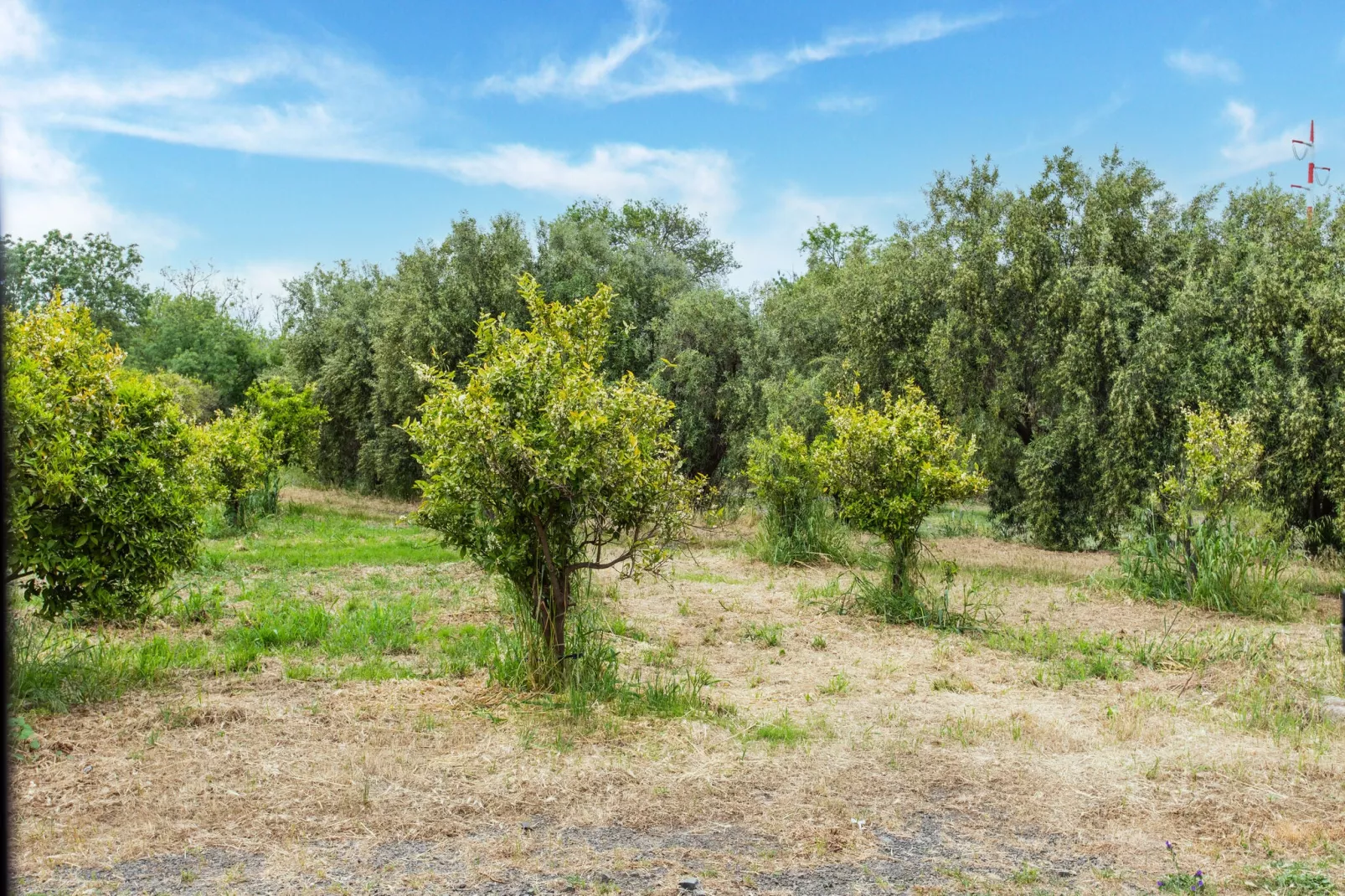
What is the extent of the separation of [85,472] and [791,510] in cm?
1108

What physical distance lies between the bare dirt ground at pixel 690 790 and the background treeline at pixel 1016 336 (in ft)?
24.4

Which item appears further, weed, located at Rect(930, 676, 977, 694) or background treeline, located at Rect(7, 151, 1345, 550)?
background treeline, located at Rect(7, 151, 1345, 550)

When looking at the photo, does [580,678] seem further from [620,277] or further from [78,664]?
[620,277]

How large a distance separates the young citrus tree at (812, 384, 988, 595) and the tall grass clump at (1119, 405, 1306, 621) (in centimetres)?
321

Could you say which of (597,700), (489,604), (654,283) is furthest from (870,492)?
(654,283)

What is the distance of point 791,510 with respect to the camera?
1599 cm

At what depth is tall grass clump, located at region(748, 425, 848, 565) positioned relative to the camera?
15.4 metres

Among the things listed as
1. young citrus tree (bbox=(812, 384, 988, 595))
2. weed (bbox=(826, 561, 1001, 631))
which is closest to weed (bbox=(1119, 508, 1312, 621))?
weed (bbox=(826, 561, 1001, 631))

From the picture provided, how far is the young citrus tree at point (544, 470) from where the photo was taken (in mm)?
6918

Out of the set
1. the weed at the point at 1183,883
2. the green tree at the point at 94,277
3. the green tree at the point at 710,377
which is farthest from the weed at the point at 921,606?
the green tree at the point at 94,277

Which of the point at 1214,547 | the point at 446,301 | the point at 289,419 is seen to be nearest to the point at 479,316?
the point at 446,301

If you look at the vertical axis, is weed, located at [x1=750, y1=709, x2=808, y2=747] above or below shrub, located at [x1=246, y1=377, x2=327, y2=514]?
below

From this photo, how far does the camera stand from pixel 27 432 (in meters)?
6.20

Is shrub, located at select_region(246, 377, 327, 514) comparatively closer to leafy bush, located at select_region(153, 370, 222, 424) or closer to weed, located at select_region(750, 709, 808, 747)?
leafy bush, located at select_region(153, 370, 222, 424)
